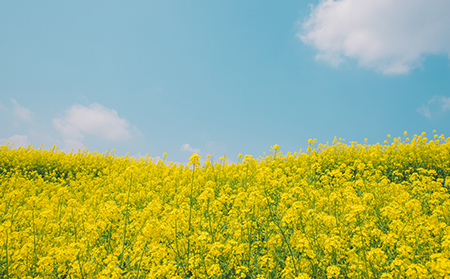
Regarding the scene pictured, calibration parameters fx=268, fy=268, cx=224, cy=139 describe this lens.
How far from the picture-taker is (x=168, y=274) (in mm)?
3125

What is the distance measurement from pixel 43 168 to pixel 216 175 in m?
11.3

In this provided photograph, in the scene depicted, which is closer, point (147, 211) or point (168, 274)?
point (168, 274)

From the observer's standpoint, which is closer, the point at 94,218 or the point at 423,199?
the point at 94,218

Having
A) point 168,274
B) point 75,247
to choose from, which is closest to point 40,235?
point 75,247

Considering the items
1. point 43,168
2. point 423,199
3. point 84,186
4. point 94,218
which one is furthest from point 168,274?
point 43,168

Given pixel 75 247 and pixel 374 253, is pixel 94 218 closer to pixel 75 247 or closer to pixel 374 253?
pixel 75 247

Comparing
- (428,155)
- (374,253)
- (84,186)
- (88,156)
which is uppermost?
(88,156)

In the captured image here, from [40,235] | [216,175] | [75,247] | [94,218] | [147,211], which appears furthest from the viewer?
[216,175]

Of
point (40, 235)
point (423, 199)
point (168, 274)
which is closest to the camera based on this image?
point (168, 274)

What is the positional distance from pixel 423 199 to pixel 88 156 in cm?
1672

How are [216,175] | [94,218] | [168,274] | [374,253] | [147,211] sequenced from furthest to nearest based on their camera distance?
[216,175]
[94,218]
[147,211]
[374,253]
[168,274]

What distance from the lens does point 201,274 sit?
3312 mm

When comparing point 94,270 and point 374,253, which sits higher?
point 374,253

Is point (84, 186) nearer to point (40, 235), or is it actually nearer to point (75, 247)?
point (40, 235)
